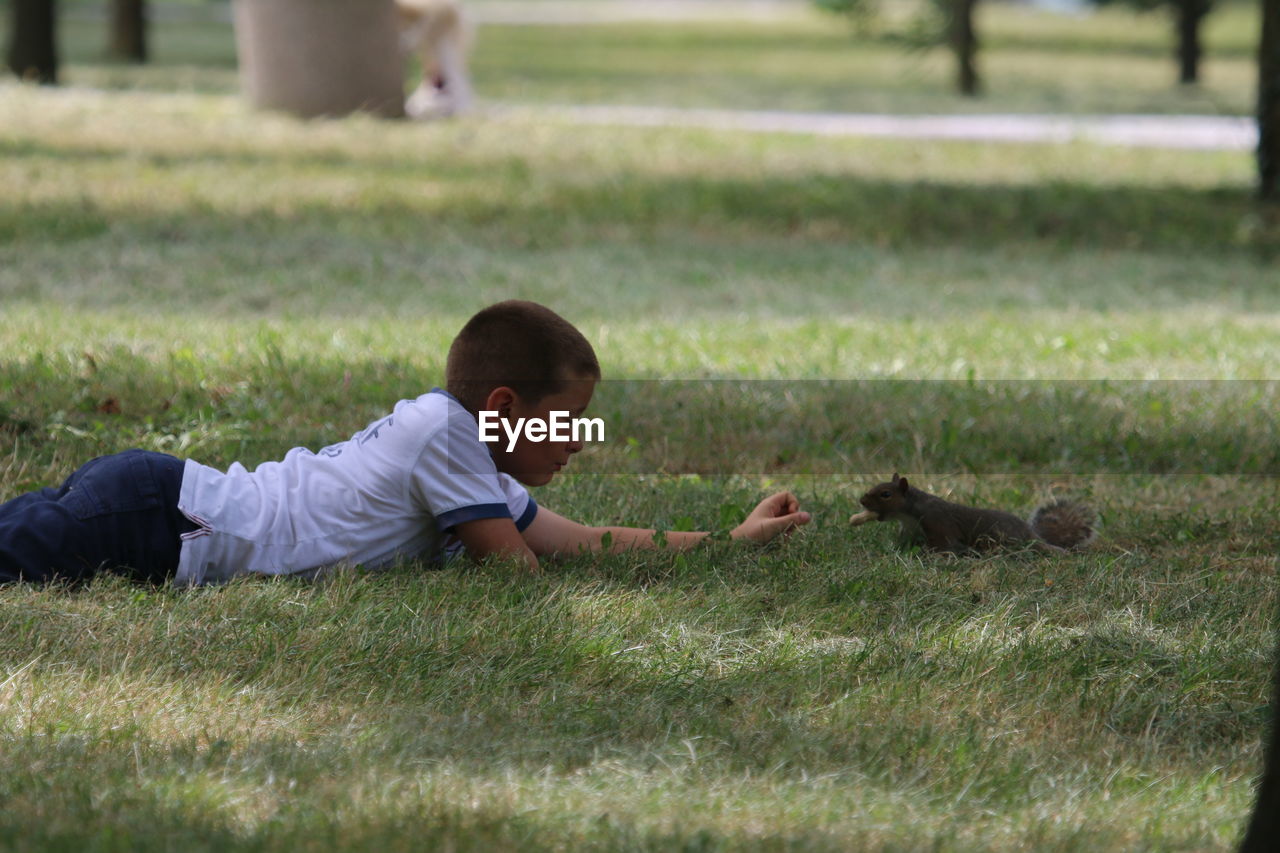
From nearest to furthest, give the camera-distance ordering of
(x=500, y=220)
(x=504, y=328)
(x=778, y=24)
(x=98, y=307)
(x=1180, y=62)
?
(x=504, y=328)
(x=98, y=307)
(x=500, y=220)
(x=1180, y=62)
(x=778, y=24)

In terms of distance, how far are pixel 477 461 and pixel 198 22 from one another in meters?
39.3

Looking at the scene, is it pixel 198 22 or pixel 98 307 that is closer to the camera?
pixel 98 307

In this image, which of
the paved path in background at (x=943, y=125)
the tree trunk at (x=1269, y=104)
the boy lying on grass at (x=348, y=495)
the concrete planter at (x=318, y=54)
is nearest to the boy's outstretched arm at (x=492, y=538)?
the boy lying on grass at (x=348, y=495)

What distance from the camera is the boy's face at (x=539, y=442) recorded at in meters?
3.92

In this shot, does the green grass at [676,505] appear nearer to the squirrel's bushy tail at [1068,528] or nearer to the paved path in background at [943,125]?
the squirrel's bushy tail at [1068,528]

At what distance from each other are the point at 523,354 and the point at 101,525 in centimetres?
115

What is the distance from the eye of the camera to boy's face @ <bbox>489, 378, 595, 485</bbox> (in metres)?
3.92

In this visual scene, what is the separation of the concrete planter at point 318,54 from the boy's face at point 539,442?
35.6ft

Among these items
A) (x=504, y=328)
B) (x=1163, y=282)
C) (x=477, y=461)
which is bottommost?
(x=1163, y=282)

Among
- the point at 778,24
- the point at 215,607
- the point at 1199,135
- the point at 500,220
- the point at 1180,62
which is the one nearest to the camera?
the point at 215,607

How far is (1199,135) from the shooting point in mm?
17547

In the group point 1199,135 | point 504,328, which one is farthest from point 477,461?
point 1199,135

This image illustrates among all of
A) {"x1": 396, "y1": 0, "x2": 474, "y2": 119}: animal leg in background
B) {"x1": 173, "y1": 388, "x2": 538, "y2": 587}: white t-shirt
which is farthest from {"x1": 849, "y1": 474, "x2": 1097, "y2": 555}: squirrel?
{"x1": 396, "y1": 0, "x2": 474, "y2": 119}: animal leg in background

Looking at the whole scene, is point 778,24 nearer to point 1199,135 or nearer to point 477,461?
point 1199,135
